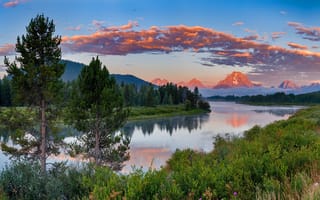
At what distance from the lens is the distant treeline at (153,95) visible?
294 ft

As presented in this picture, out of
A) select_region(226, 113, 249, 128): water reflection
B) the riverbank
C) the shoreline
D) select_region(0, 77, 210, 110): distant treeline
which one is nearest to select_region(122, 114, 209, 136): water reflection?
the shoreline

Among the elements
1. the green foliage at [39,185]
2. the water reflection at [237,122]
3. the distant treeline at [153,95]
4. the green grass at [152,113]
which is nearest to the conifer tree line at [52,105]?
the green foliage at [39,185]

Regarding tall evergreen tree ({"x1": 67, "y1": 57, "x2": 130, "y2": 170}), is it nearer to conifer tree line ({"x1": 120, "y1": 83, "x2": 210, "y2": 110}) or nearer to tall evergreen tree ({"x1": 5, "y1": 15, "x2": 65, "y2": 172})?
tall evergreen tree ({"x1": 5, "y1": 15, "x2": 65, "y2": 172})

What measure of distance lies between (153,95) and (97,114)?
92.4 metres

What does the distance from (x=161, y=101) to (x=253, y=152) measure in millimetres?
122929

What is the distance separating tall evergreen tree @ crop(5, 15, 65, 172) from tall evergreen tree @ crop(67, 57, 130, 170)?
201 centimetres

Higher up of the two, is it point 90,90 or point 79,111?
point 90,90

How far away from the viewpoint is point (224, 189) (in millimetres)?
5715

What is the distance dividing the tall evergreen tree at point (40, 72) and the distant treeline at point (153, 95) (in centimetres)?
6631

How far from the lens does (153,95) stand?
118 meters

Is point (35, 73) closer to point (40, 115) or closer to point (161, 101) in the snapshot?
point (40, 115)

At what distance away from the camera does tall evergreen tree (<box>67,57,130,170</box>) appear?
81.7 ft

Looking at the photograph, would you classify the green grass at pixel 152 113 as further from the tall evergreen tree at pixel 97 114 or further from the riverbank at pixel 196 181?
the riverbank at pixel 196 181

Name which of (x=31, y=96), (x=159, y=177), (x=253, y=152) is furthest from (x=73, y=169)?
(x=31, y=96)
